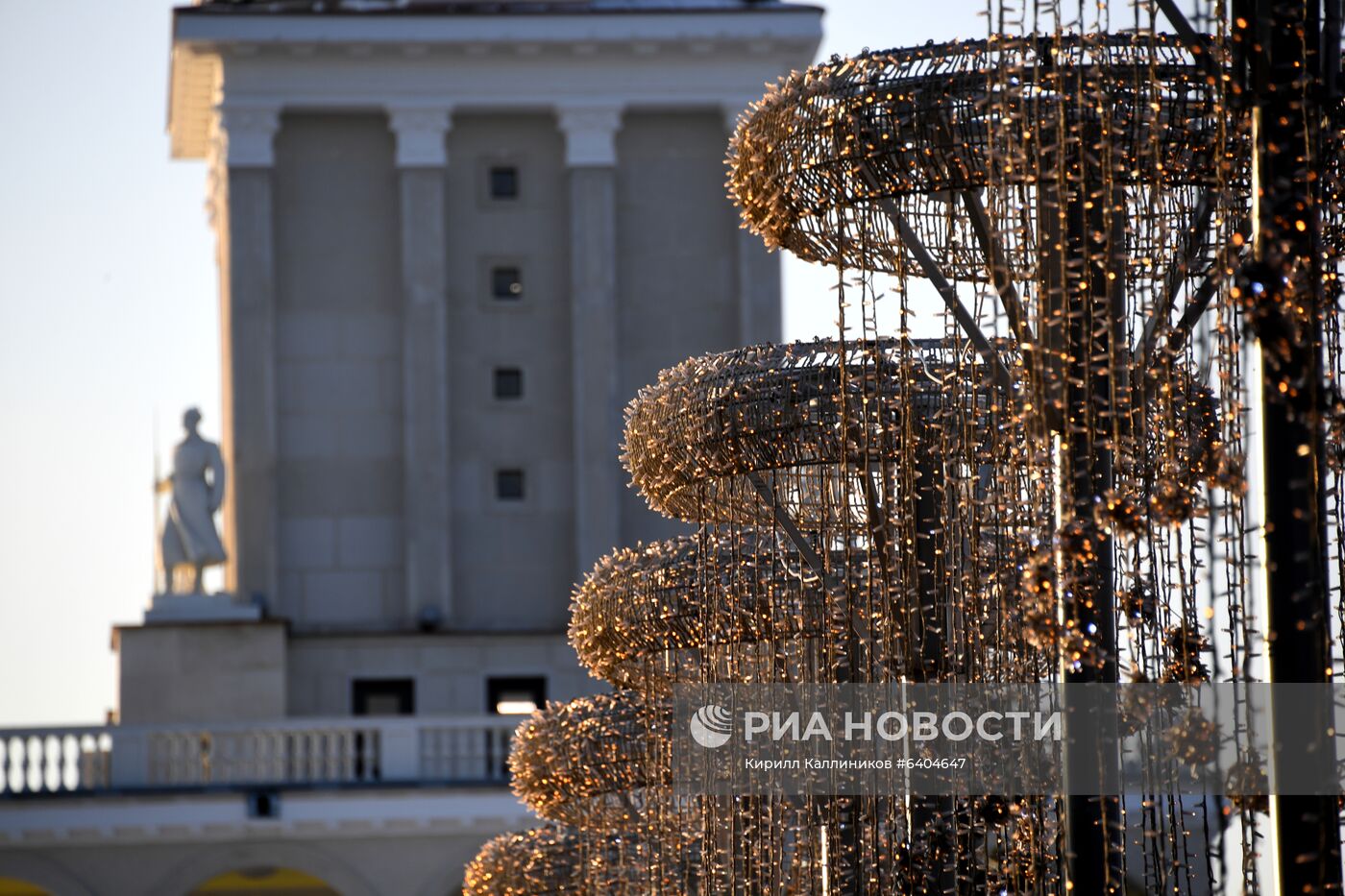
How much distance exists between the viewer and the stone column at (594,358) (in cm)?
3262

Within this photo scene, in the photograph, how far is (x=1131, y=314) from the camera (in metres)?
7.84

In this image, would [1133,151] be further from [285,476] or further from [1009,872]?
[285,476]

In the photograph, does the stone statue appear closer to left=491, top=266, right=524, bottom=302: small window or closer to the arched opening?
the arched opening

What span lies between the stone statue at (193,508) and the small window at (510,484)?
404 cm

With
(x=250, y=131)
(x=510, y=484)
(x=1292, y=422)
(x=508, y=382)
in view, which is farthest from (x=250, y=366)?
(x=1292, y=422)

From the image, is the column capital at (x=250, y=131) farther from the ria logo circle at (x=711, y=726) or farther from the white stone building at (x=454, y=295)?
the ria logo circle at (x=711, y=726)


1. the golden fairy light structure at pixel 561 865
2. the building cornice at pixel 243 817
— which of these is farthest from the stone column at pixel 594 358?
the golden fairy light structure at pixel 561 865

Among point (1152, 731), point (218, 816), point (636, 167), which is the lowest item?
point (218, 816)

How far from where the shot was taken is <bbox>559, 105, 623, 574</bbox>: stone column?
32625mm

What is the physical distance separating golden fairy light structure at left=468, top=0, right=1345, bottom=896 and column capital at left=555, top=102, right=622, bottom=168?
22.7 m

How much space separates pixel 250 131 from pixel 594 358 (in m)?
5.43

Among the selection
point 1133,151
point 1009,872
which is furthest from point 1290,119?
point 1009,872

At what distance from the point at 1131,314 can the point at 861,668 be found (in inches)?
83.5

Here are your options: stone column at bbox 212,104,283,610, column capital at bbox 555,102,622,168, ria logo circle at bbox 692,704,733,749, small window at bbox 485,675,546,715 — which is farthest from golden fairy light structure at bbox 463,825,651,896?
column capital at bbox 555,102,622,168
